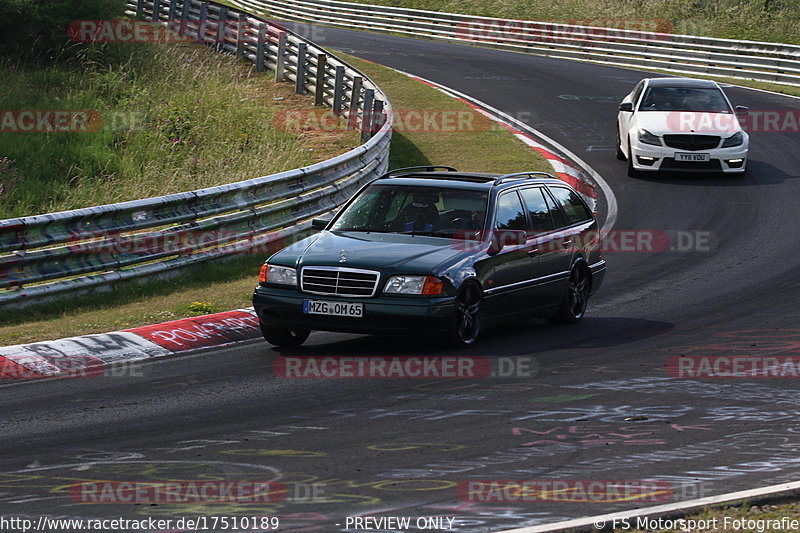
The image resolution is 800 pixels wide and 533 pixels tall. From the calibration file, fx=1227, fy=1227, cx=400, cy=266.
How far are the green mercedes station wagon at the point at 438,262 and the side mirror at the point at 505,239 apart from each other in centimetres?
1

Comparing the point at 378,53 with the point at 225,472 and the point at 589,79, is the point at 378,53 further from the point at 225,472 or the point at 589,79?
the point at 225,472

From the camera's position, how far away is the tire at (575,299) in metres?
12.0

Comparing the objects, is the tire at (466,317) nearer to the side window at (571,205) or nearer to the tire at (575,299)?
the tire at (575,299)

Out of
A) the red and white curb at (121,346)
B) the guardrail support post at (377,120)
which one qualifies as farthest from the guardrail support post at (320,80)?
the red and white curb at (121,346)

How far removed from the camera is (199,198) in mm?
13766

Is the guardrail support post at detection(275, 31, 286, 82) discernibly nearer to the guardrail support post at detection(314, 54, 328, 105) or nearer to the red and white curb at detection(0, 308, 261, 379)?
the guardrail support post at detection(314, 54, 328, 105)

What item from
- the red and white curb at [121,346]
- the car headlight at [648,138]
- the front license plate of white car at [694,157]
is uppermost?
the car headlight at [648,138]

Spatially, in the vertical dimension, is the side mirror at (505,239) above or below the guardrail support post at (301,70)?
above

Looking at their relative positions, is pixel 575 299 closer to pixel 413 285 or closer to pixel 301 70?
pixel 413 285

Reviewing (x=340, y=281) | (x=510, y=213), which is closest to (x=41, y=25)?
(x=510, y=213)

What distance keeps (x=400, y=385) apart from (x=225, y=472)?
258cm

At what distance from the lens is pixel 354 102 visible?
76.5 ft

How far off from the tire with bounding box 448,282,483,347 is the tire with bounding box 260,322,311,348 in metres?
1.27

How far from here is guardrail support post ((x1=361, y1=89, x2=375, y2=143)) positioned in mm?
21297
